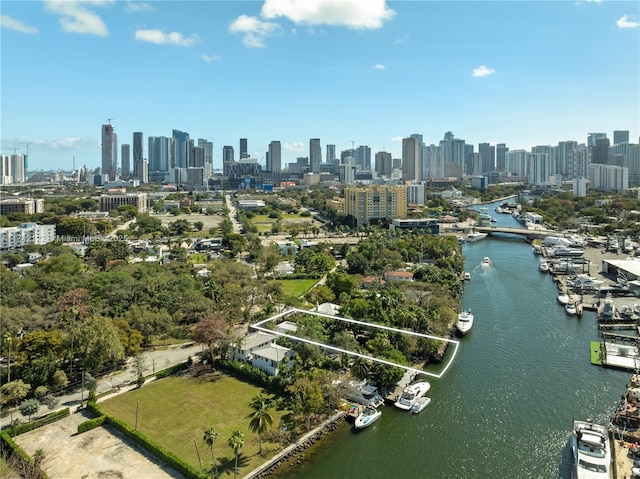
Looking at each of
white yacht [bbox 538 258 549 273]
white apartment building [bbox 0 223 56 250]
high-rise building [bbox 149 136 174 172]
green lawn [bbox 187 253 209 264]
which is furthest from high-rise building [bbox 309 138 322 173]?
white yacht [bbox 538 258 549 273]

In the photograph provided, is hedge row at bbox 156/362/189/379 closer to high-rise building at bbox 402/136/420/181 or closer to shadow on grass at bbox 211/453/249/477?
shadow on grass at bbox 211/453/249/477

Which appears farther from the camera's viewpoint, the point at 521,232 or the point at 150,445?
the point at 521,232

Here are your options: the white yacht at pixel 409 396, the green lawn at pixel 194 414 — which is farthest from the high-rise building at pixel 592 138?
the green lawn at pixel 194 414

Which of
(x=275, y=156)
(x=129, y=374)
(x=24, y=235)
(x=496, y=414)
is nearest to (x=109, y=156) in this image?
(x=275, y=156)

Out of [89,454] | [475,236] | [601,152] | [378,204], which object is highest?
[601,152]

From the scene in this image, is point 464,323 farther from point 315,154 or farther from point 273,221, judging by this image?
point 315,154

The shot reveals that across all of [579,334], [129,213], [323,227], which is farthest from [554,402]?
[129,213]
